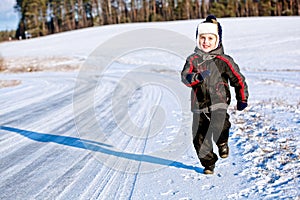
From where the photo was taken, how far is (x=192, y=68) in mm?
3336

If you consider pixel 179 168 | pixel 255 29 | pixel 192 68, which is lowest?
pixel 179 168

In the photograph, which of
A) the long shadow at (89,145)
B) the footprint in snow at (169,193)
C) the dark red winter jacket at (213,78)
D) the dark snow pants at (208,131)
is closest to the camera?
the footprint in snow at (169,193)

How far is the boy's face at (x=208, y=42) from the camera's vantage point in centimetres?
334

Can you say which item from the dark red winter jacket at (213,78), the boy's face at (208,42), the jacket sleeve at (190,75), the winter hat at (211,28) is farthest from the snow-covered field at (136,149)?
the winter hat at (211,28)

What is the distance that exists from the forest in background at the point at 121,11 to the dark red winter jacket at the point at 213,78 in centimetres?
5581

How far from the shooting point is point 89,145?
16.3 feet

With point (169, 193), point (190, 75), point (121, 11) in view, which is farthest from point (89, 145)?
point (121, 11)

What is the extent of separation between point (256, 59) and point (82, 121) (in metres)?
18.5

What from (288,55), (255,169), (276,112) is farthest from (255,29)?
(255,169)

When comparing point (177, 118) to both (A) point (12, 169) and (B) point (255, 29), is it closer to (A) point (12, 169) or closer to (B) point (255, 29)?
(A) point (12, 169)

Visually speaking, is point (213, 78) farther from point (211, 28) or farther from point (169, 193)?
point (169, 193)

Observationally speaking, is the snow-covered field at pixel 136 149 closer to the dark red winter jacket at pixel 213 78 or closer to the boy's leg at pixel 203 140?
the boy's leg at pixel 203 140

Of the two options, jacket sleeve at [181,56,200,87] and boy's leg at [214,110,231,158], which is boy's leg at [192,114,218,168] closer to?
boy's leg at [214,110,231,158]

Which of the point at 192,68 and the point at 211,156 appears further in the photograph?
the point at 211,156
